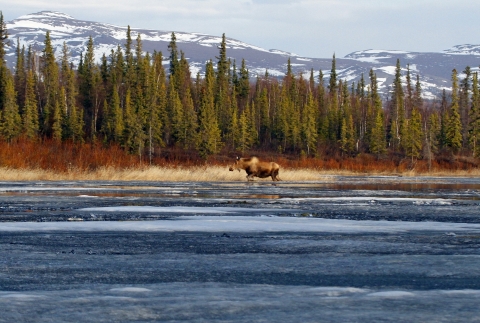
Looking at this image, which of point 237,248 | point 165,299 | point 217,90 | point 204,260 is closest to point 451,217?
point 237,248

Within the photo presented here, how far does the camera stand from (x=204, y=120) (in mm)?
84625

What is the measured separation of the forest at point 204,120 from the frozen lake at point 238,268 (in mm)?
59524

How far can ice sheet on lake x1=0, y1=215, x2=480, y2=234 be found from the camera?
10.6 meters

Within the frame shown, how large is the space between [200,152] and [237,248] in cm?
6968

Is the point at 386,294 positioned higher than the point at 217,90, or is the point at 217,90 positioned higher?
the point at 217,90

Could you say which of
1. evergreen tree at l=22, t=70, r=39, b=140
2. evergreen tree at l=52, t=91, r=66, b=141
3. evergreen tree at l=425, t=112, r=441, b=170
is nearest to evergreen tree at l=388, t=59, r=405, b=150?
evergreen tree at l=425, t=112, r=441, b=170

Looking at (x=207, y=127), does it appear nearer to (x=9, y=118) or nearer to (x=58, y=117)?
(x=58, y=117)

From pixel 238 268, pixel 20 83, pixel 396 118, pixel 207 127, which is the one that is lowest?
pixel 238 268

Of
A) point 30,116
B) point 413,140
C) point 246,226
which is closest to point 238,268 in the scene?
point 246,226

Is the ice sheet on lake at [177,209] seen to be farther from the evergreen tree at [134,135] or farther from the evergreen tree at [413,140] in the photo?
the evergreen tree at [413,140]

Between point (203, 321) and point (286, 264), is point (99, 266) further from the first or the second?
point (203, 321)

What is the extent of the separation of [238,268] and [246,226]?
13.8 ft

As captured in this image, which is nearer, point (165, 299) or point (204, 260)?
point (165, 299)

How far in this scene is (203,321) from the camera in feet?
15.3
